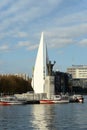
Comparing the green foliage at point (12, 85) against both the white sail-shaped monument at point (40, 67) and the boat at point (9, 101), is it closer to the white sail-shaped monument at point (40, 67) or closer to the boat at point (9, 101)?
the white sail-shaped monument at point (40, 67)

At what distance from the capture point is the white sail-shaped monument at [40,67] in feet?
398

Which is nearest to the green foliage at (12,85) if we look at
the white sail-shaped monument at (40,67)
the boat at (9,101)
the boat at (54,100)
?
the white sail-shaped monument at (40,67)

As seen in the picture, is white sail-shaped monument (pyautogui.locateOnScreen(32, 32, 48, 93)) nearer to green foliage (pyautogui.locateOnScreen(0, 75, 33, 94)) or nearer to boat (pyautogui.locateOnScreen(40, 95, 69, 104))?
boat (pyautogui.locateOnScreen(40, 95, 69, 104))

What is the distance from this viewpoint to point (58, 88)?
198000 millimetres

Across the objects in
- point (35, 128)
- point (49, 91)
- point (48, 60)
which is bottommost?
point (35, 128)

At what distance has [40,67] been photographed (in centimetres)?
12494

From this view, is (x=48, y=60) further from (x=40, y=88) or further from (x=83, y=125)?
(x=83, y=125)

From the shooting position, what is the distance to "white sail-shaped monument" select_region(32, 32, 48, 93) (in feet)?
398

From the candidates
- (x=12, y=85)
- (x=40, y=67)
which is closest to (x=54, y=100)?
(x=40, y=67)

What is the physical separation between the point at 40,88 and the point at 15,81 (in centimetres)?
2687

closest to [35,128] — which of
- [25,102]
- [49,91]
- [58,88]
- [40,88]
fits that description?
[25,102]

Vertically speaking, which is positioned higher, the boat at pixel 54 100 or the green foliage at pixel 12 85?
the green foliage at pixel 12 85

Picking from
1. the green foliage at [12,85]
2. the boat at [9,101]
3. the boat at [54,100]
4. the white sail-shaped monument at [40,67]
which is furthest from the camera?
the green foliage at [12,85]

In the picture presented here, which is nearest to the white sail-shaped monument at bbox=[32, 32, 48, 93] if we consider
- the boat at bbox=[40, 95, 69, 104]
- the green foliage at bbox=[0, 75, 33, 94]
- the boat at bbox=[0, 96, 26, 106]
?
the boat at bbox=[40, 95, 69, 104]
